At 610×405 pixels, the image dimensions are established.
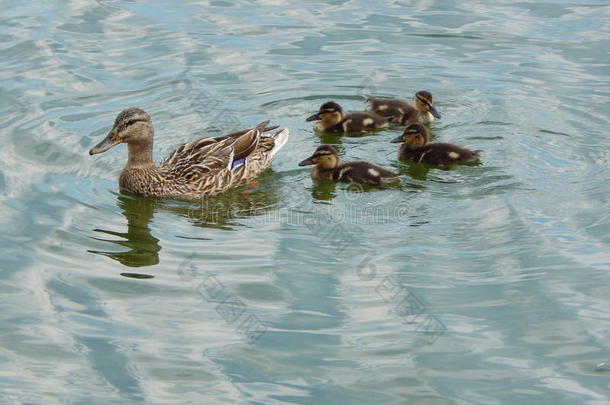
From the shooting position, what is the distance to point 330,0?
11.6 meters

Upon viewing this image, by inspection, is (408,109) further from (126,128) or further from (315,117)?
(126,128)

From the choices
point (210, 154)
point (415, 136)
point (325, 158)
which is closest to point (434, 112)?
point (415, 136)

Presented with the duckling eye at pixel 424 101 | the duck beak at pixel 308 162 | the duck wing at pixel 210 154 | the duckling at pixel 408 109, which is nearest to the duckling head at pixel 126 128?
the duck wing at pixel 210 154

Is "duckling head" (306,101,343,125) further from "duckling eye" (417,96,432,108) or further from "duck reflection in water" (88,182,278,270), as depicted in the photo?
"duck reflection in water" (88,182,278,270)

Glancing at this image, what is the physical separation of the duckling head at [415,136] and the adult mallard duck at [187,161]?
1.01m

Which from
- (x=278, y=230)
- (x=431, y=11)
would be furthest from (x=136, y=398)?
(x=431, y=11)

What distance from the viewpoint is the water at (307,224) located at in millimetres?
5133

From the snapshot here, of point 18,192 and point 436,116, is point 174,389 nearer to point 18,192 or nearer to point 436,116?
point 18,192

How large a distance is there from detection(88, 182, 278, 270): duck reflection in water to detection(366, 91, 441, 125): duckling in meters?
1.66

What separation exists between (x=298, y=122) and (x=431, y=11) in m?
3.09

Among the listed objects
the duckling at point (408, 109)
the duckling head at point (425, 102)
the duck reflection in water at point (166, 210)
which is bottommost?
the duck reflection in water at point (166, 210)

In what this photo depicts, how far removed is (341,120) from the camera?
861 centimetres

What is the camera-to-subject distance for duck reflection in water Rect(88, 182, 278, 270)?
6.47 m

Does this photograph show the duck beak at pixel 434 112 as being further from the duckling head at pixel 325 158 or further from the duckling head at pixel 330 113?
the duckling head at pixel 325 158
